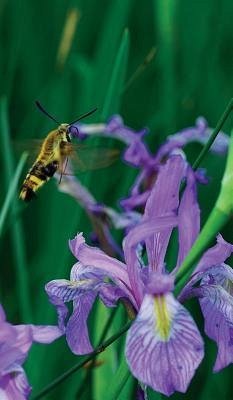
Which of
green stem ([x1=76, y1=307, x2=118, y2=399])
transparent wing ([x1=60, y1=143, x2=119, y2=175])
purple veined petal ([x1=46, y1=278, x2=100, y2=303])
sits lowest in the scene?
green stem ([x1=76, y1=307, x2=118, y2=399])

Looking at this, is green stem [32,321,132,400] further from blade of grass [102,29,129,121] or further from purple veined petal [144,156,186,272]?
blade of grass [102,29,129,121]

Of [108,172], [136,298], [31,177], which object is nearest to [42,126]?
[108,172]

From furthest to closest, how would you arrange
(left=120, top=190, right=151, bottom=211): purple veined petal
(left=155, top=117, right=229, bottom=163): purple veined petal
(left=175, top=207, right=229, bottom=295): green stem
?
(left=155, top=117, right=229, bottom=163): purple veined petal → (left=120, top=190, right=151, bottom=211): purple veined petal → (left=175, top=207, right=229, bottom=295): green stem

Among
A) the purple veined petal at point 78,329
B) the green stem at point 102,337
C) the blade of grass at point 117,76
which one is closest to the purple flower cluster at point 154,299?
the purple veined petal at point 78,329

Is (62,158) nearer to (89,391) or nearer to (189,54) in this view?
(89,391)

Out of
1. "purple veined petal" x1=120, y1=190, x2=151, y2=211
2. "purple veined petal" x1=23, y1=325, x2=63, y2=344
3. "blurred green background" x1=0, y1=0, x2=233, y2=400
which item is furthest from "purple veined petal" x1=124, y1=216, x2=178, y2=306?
"purple veined petal" x1=120, y1=190, x2=151, y2=211

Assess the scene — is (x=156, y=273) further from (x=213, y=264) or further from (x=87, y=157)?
(x=87, y=157)
